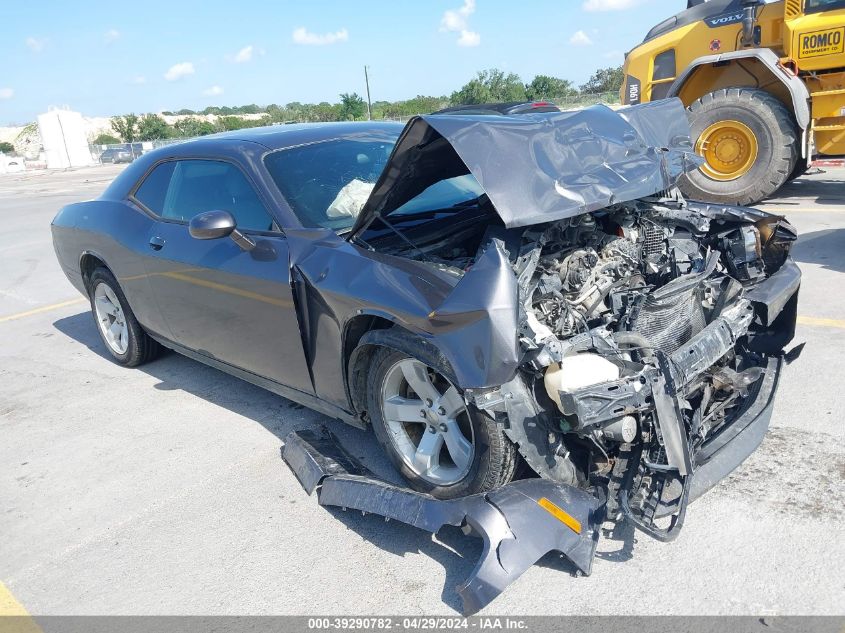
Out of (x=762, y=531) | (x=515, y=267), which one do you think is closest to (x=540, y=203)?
(x=515, y=267)

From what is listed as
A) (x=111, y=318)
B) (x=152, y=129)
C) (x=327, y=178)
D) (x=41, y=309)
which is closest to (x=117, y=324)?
(x=111, y=318)

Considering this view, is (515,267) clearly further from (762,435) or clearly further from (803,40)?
(803,40)

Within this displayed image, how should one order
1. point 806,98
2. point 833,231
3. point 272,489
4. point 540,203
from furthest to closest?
point 806,98 → point 833,231 → point 272,489 → point 540,203

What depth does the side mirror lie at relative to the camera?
3.43m

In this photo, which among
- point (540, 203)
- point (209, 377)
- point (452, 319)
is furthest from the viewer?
point (209, 377)

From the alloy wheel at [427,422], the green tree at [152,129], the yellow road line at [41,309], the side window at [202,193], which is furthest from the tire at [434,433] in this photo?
the green tree at [152,129]

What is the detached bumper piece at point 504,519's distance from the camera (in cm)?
237

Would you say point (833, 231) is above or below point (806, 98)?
below

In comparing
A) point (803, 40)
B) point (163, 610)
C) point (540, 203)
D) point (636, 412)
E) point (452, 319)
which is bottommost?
point (163, 610)

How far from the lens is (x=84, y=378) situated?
5.25 m

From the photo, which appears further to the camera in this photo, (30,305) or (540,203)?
(30,305)

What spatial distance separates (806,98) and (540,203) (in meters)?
6.45

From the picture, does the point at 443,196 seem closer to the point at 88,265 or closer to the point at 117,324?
the point at 117,324
